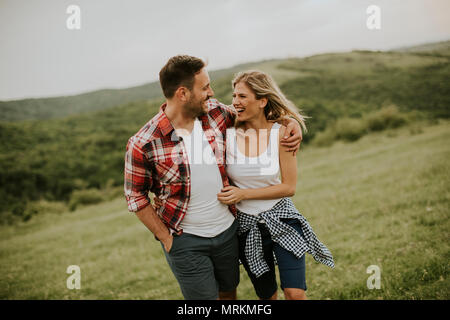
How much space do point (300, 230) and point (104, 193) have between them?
809 inches

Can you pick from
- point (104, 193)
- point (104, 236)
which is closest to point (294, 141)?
point (104, 236)

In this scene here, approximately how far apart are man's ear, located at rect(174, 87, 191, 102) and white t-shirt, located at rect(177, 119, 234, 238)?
0.88 feet

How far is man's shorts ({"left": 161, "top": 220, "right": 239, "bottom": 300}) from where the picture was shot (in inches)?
100

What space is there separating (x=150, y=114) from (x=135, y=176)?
105 feet

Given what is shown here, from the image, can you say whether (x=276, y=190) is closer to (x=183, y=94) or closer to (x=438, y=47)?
(x=183, y=94)

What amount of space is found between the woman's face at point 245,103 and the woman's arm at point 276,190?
33 centimetres

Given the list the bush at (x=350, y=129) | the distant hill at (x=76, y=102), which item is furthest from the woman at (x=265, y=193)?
the distant hill at (x=76, y=102)

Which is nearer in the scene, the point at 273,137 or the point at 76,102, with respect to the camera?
the point at 273,137

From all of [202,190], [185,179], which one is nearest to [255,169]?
[202,190]

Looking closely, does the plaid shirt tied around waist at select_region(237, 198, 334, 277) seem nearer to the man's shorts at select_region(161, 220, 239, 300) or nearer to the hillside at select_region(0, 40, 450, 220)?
the man's shorts at select_region(161, 220, 239, 300)

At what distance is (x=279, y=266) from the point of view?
2.57 metres

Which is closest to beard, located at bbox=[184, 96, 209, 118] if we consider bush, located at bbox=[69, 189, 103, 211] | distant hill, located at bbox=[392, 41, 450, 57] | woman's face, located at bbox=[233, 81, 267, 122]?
woman's face, located at bbox=[233, 81, 267, 122]

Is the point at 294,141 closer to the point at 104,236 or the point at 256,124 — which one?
the point at 256,124

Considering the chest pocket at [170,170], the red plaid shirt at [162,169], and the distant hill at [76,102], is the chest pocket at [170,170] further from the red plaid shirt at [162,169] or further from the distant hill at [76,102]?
the distant hill at [76,102]
